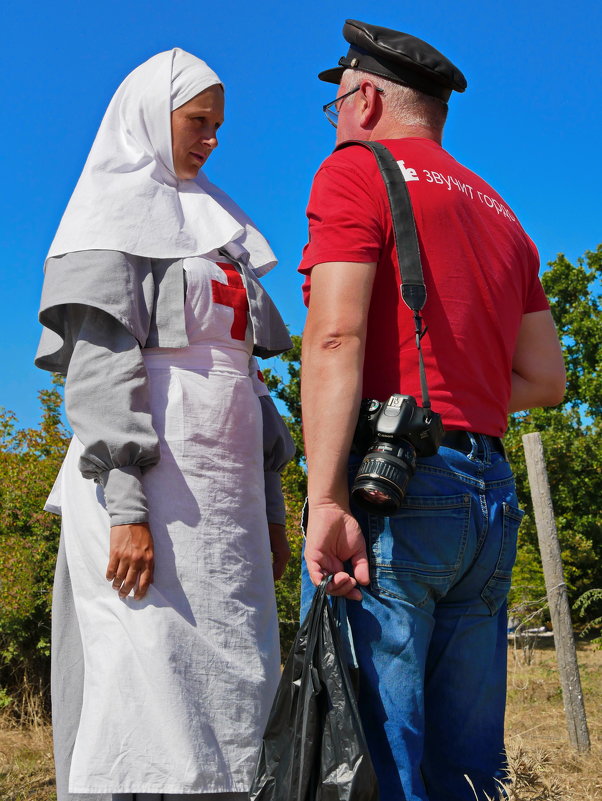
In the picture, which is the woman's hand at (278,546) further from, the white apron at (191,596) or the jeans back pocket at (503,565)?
the jeans back pocket at (503,565)

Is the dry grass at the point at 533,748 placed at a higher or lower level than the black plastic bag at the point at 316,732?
lower

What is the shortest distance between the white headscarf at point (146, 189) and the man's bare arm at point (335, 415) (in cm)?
86

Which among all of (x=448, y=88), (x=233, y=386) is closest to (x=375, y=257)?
(x=448, y=88)

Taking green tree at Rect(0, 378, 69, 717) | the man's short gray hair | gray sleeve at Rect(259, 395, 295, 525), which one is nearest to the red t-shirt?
the man's short gray hair

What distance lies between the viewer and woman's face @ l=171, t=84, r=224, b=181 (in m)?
2.80

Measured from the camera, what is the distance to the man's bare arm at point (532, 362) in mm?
2439

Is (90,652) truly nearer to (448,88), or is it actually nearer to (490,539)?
(490,539)

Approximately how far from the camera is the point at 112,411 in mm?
2441

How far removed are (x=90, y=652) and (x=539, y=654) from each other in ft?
36.6

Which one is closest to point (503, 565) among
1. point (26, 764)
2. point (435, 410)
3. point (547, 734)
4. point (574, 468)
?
point (435, 410)

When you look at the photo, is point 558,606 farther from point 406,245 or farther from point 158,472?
point 406,245

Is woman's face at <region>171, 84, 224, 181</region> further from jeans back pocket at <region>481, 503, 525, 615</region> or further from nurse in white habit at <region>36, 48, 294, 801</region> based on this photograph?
jeans back pocket at <region>481, 503, 525, 615</region>

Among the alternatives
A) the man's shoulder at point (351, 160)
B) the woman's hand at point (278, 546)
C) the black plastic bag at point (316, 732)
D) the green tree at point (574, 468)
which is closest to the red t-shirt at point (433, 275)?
the man's shoulder at point (351, 160)

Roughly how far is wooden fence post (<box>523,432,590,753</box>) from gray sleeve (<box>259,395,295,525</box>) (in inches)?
173
